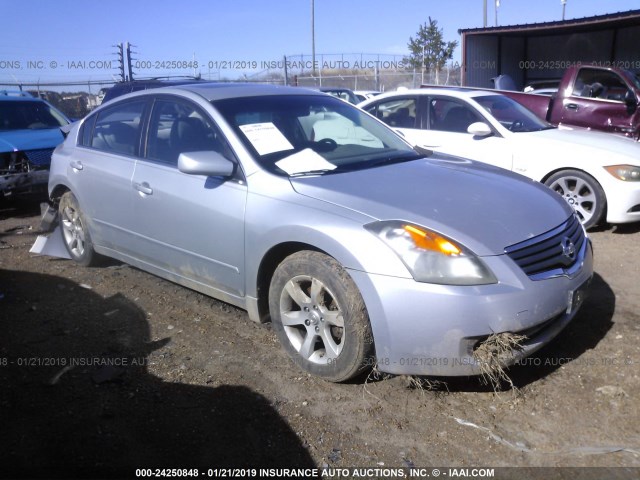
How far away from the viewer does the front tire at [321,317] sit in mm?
2953

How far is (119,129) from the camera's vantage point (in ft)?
15.5

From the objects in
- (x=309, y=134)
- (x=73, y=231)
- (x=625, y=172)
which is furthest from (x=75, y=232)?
(x=625, y=172)

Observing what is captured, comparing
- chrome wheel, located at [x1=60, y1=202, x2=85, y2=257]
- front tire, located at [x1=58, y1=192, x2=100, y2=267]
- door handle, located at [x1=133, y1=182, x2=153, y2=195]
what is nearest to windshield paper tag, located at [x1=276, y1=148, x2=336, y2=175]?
door handle, located at [x1=133, y1=182, x2=153, y2=195]

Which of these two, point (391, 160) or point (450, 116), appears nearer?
point (391, 160)

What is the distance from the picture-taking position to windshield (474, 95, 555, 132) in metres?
6.80

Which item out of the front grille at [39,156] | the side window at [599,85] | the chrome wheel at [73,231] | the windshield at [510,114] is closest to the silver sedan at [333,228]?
the chrome wheel at [73,231]

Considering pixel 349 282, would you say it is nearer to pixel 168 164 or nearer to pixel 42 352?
pixel 168 164

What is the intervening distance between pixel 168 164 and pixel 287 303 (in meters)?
1.47

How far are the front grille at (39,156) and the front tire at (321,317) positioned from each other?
5810 mm

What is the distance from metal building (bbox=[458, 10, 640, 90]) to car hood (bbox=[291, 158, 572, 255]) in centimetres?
1151

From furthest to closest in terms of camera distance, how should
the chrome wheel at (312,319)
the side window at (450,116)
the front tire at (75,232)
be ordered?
the side window at (450,116)
the front tire at (75,232)
the chrome wheel at (312,319)

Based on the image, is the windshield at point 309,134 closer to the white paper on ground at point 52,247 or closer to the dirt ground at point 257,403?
the dirt ground at point 257,403

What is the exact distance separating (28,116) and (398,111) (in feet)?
18.4

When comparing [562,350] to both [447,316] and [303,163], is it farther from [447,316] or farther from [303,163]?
[303,163]
